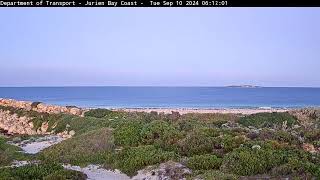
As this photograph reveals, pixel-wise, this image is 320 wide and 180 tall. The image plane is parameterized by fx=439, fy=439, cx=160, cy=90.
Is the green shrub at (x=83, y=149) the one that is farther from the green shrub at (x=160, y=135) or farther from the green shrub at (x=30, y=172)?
the green shrub at (x=30, y=172)

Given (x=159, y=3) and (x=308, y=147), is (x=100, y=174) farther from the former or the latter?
(x=308, y=147)

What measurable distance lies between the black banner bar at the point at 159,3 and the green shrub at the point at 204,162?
7578mm

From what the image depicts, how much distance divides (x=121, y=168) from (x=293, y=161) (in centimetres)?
640

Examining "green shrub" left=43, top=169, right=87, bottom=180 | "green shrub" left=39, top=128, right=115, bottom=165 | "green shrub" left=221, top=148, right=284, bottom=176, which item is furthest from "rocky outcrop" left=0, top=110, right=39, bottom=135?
"green shrub" left=221, top=148, right=284, bottom=176

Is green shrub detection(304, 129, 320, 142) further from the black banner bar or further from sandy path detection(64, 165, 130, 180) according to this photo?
the black banner bar

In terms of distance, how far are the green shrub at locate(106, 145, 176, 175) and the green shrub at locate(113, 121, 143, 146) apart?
8.78 ft

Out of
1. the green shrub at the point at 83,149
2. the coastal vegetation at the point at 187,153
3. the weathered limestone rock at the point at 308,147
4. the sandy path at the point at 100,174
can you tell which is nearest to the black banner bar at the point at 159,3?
the coastal vegetation at the point at 187,153

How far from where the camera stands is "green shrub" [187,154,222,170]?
15.5 metres

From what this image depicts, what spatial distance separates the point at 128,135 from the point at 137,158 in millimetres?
4755

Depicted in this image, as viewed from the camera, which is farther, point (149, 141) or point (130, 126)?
point (130, 126)

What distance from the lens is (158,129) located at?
2155 cm

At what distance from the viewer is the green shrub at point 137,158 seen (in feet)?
54.8

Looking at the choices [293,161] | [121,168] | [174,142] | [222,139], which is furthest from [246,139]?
[121,168]

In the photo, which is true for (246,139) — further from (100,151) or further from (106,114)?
(106,114)
